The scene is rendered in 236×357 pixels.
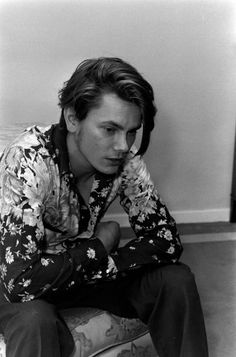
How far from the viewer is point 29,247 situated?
1.37m

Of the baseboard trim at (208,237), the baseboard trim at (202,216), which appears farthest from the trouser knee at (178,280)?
the baseboard trim at (202,216)

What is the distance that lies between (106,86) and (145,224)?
422 millimetres

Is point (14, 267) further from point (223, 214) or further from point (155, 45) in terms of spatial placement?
point (223, 214)

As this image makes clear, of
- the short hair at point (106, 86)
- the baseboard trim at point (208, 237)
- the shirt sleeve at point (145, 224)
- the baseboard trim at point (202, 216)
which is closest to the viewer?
the short hair at point (106, 86)

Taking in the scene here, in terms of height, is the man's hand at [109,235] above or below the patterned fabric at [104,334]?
above

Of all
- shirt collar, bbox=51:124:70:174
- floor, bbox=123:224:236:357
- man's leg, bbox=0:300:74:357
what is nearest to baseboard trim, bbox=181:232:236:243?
floor, bbox=123:224:236:357

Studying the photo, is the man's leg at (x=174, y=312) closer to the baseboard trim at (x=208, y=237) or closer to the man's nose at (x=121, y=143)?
the man's nose at (x=121, y=143)

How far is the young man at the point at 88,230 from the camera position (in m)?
1.37

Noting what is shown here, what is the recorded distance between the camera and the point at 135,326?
5.38ft

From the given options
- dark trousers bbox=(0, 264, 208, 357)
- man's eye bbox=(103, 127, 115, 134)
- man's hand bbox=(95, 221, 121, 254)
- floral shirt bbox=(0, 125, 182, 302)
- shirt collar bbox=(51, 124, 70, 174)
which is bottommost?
dark trousers bbox=(0, 264, 208, 357)

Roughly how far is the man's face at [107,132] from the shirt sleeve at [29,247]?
0.13 meters

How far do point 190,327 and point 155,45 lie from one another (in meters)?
1.72

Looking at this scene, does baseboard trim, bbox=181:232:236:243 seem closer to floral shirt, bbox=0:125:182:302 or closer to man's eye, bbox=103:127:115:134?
floral shirt, bbox=0:125:182:302

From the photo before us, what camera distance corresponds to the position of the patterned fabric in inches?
59.5
